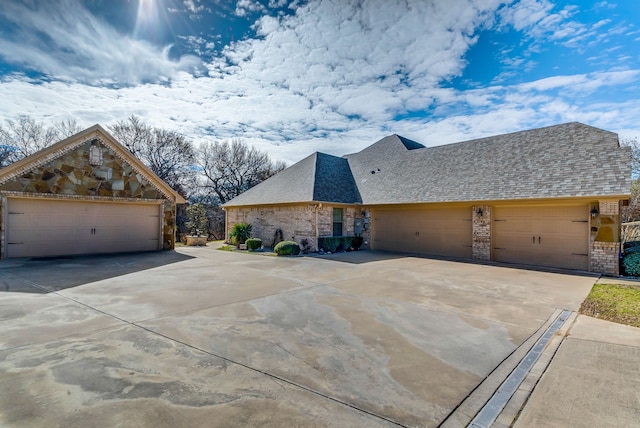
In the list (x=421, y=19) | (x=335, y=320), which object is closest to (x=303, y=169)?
(x=421, y=19)

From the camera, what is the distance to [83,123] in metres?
26.7

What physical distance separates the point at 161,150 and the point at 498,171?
29.0m

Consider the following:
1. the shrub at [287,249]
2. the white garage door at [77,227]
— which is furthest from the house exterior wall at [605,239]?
the white garage door at [77,227]

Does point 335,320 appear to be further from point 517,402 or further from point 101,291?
point 101,291

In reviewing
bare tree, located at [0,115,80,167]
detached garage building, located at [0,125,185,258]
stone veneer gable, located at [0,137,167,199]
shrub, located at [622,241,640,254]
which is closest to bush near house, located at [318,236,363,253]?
detached garage building, located at [0,125,185,258]

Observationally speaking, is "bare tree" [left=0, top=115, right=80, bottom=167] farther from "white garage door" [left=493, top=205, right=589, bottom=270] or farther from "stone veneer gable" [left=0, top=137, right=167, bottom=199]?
"white garage door" [left=493, top=205, right=589, bottom=270]

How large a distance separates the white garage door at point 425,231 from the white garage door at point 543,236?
54.7 inches

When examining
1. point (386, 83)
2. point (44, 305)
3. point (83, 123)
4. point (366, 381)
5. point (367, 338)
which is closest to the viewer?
point (366, 381)

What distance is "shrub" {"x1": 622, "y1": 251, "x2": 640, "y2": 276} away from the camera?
10.0 meters

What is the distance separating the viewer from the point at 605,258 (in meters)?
10.6

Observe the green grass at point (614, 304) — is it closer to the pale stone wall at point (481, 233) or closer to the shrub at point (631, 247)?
the shrub at point (631, 247)

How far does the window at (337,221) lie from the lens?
56.5ft

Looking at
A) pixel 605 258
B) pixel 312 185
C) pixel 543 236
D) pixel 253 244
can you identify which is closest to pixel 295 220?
pixel 312 185

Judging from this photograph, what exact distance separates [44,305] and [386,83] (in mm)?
13322
